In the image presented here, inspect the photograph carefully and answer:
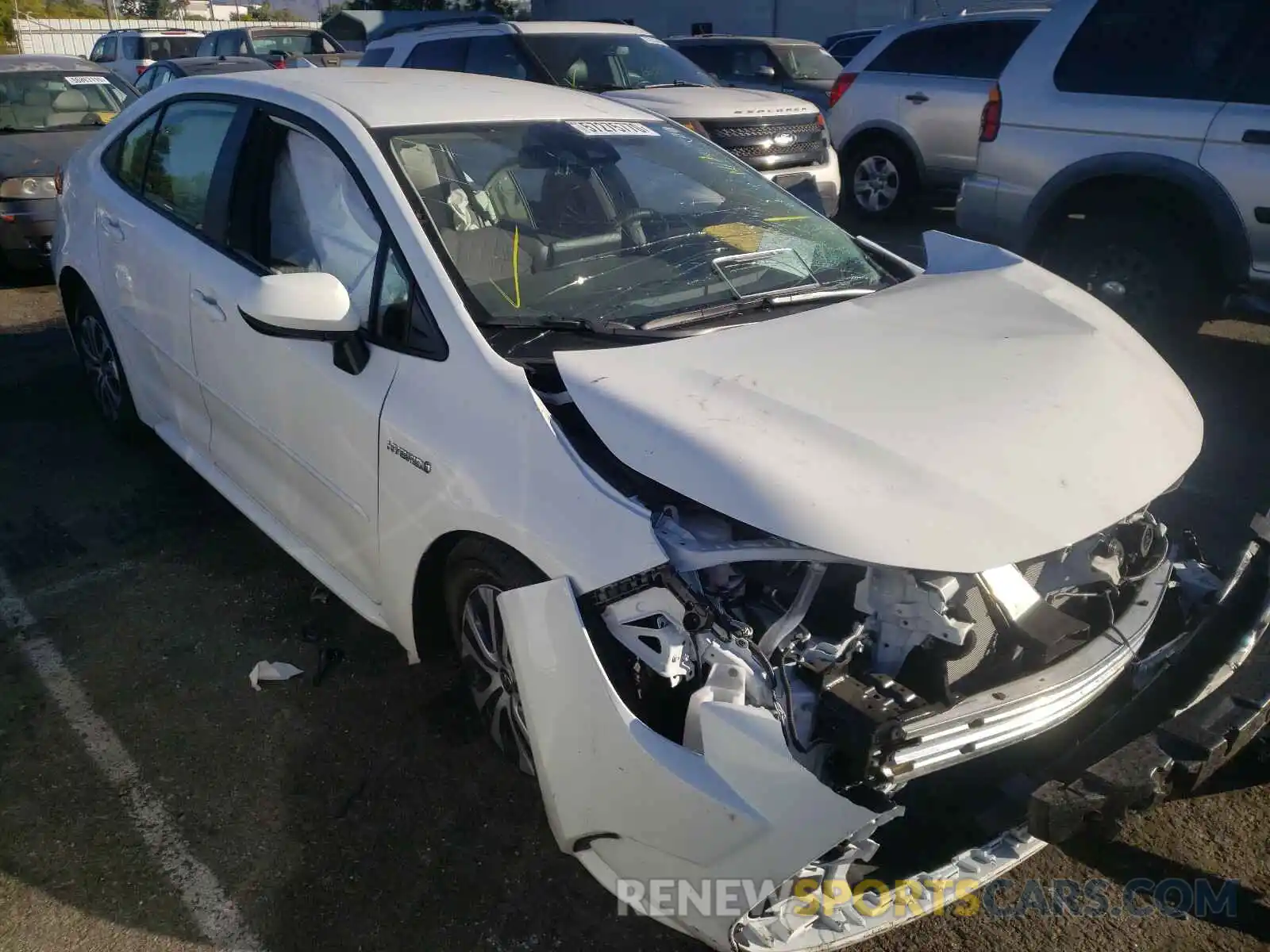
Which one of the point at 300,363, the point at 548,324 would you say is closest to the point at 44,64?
the point at 300,363

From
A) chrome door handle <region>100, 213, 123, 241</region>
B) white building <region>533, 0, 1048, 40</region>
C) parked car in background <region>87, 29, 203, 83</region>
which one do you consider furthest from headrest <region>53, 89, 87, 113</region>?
white building <region>533, 0, 1048, 40</region>

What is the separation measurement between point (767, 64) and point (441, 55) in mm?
4814

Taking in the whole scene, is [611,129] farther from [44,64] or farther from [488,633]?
[44,64]

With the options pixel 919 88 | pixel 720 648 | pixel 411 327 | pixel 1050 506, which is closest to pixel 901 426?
pixel 1050 506

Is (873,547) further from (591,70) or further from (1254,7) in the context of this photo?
(591,70)

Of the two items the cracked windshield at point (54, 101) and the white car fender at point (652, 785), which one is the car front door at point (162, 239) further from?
the cracked windshield at point (54, 101)

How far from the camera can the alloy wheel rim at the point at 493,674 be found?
269cm

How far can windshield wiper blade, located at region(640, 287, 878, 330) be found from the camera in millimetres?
2859

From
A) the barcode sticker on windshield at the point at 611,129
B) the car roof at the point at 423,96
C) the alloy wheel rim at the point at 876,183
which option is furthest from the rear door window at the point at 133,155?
the alloy wheel rim at the point at 876,183

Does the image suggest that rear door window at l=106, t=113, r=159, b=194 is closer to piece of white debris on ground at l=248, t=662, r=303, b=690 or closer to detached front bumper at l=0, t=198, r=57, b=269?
piece of white debris on ground at l=248, t=662, r=303, b=690

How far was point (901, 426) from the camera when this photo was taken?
7.71 feet

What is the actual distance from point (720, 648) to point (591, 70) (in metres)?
7.60

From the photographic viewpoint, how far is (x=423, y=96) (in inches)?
134

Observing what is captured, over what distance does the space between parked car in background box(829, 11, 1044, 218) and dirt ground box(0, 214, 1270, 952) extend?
5.81m
